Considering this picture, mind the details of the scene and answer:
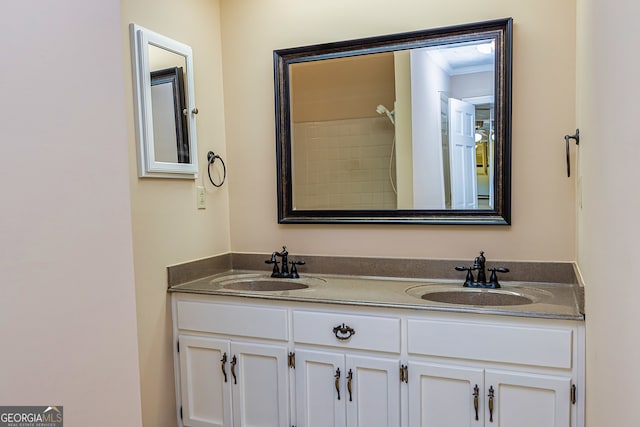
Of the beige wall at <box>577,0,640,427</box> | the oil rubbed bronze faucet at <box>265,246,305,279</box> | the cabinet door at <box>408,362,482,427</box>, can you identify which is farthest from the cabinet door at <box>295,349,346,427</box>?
the beige wall at <box>577,0,640,427</box>

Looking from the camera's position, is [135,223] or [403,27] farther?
[403,27]

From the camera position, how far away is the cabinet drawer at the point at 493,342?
159 centimetres

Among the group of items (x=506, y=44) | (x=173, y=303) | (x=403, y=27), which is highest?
(x=403, y=27)

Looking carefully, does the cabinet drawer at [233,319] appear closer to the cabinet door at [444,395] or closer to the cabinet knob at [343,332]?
the cabinet knob at [343,332]

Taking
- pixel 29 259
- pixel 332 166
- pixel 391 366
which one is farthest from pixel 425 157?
pixel 29 259

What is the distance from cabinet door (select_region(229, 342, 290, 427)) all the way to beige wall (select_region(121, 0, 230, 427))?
1.19ft

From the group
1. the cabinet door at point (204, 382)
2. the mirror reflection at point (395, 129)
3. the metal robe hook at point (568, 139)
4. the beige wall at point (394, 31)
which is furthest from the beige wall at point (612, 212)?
the cabinet door at point (204, 382)

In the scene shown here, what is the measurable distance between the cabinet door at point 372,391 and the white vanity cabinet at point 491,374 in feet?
0.22

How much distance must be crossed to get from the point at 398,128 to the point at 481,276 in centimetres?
81

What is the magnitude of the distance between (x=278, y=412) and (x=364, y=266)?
80 cm

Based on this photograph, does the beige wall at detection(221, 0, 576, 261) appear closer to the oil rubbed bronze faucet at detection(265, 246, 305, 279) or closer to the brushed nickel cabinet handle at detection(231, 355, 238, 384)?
the oil rubbed bronze faucet at detection(265, 246, 305, 279)

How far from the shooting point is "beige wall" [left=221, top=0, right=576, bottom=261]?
1997 mm

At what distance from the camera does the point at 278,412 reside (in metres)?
2.01

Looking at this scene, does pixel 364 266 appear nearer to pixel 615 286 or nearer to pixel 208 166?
pixel 208 166
